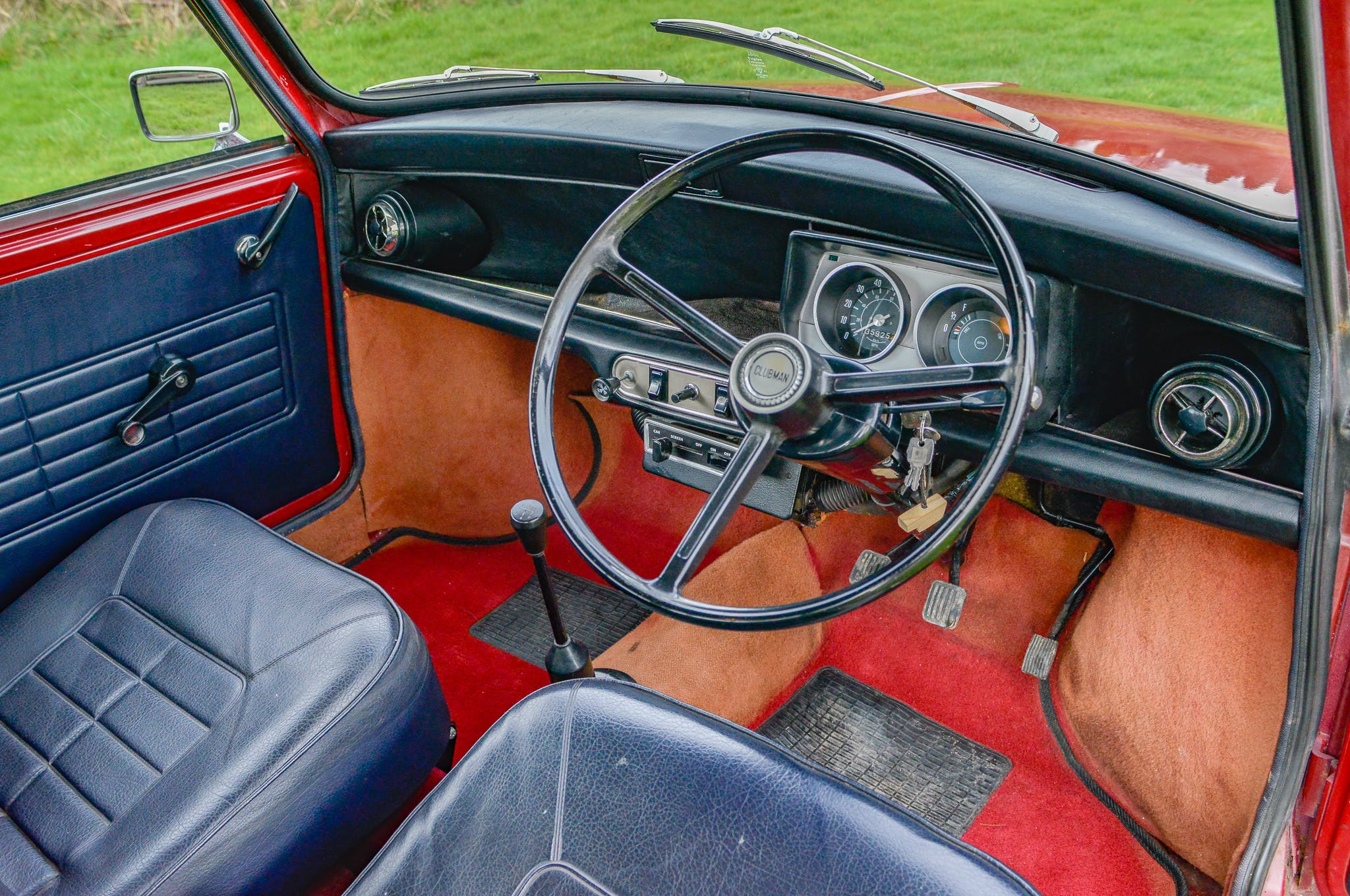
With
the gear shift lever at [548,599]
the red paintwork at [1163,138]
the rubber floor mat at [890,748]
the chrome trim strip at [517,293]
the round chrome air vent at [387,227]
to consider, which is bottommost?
Result: the rubber floor mat at [890,748]

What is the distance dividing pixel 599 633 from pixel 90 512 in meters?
1.08

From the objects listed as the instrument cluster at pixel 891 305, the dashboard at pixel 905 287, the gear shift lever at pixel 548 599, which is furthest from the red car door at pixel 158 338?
the instrument cluster at pixel 891 305

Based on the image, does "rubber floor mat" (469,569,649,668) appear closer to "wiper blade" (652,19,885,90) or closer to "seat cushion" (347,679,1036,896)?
"seat cushion" (347,679,1036,896)

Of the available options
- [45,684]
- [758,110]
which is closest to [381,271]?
[758,110]

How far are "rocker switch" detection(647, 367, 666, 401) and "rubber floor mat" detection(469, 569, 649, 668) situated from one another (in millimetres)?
766

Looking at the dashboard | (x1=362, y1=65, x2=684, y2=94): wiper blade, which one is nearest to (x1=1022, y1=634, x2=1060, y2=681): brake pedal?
the dashboard

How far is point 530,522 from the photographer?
1651 millimetres

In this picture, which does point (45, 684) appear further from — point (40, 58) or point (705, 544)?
point (40, 58)

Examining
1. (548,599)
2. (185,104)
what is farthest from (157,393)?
(548,599)

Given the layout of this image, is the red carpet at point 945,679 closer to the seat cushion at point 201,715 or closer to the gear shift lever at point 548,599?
the gear shift lever at point 548,599

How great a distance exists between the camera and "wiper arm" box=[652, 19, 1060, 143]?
158cm

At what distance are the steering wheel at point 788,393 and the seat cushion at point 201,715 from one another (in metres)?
0.39

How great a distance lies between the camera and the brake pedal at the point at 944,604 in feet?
7.25

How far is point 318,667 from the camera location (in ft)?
4.52
